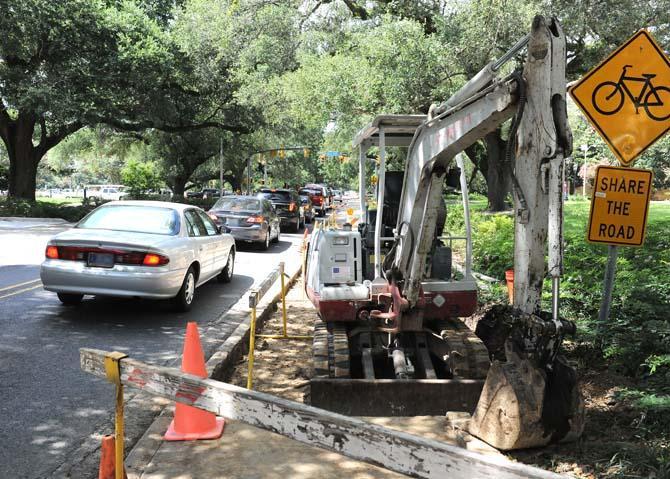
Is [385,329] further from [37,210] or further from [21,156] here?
[21,156]

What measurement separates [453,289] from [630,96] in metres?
2.46

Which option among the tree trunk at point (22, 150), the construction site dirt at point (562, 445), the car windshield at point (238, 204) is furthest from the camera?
the tree trunk at point (22, 150)

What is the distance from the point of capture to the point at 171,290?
8.23 metres

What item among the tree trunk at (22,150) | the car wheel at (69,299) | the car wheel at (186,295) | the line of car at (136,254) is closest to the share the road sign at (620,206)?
the line of car at (136,254)

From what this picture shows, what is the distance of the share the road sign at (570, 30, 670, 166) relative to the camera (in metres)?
5.56

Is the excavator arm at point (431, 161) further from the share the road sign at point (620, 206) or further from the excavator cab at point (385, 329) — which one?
the share the road sign at point (620, 206)

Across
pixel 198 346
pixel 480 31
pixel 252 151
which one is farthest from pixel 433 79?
pixel 252 151

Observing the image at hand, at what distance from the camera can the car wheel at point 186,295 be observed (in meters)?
8.74

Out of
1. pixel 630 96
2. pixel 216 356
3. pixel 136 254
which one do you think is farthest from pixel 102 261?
pixel 630 96

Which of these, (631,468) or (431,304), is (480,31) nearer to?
(431,304)

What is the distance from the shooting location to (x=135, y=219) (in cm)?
880

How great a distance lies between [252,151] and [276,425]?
42.5 meters

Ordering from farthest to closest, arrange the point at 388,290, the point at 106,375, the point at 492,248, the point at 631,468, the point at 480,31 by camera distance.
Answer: the point at 480,31
the point at 492,248
the point at 388,290
the point at 631,468
the point at 106,375

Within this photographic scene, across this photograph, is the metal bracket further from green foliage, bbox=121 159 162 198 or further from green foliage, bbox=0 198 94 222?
green foliage, bbox=121 159 162 198
